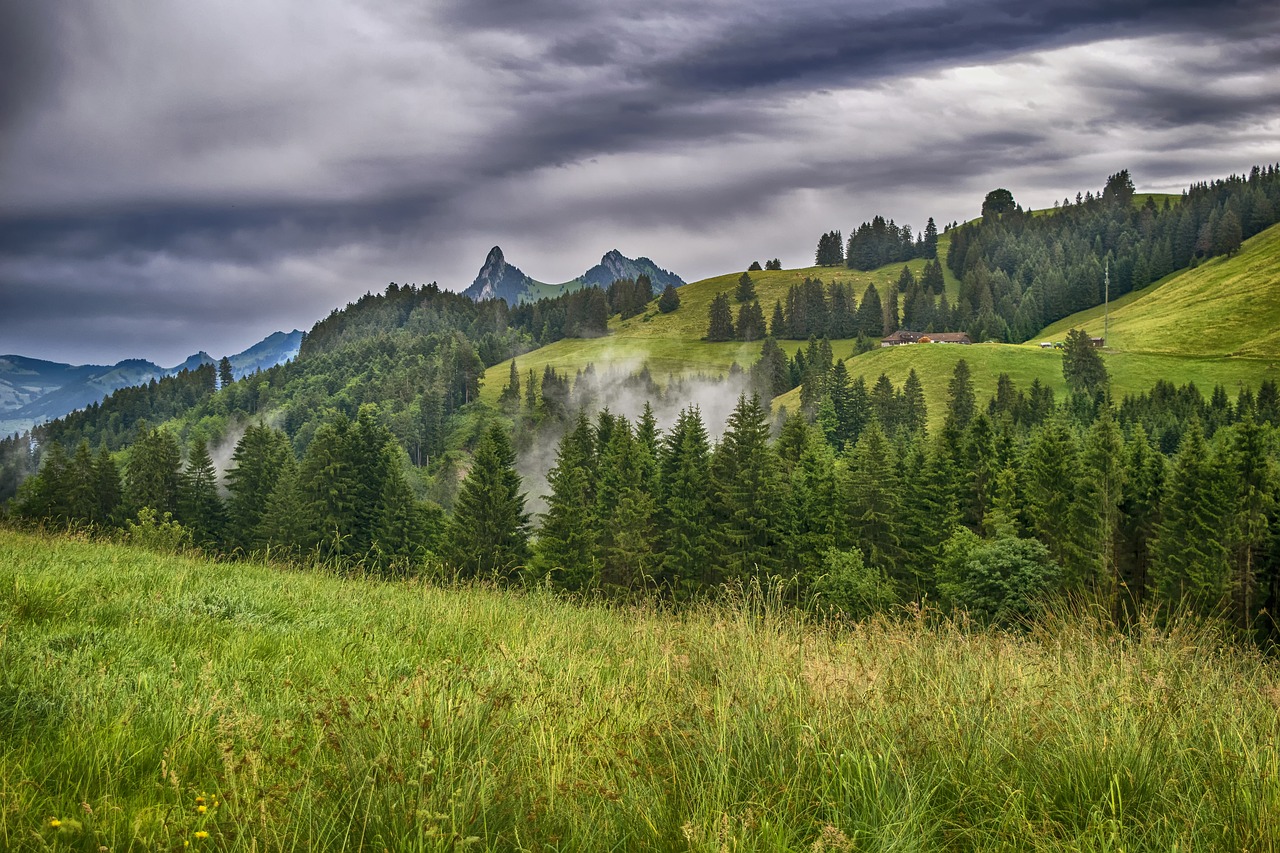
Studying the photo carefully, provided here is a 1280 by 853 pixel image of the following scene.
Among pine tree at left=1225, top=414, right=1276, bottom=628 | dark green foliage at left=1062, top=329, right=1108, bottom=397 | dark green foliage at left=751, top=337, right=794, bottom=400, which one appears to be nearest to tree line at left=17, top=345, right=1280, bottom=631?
pine tree at left=1225, top=414, right=1276, bottom=628

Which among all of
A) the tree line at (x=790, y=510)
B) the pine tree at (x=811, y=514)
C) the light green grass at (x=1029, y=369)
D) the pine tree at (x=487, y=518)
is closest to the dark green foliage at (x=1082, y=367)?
the light green grass at (x=1029, y=369)

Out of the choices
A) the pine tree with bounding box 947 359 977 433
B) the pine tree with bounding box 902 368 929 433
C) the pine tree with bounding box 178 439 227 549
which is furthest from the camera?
the pine tree with bounding box 902 368 929 433

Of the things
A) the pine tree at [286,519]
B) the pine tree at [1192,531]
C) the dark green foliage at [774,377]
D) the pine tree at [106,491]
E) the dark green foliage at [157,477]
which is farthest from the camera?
the dark green foliage at [774,377]

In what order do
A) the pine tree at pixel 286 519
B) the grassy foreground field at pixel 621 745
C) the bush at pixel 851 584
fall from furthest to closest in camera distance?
the pine tree at pixel 286 519 < the bush at pixel 851 584 < the grassy foreground field at pixel 621 745

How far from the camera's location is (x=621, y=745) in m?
4.46

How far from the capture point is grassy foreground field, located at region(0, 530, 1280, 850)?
11.4 feet

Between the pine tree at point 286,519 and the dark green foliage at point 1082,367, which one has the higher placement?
the dark green foliage at point 1082,367

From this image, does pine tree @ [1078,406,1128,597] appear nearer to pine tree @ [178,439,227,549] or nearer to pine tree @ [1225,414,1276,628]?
pine tree @ [1225,414,1276,628]

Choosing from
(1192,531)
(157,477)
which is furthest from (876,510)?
(157,477)

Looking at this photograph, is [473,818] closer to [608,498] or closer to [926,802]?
[926,802]

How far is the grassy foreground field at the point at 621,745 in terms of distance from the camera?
3.48 meters

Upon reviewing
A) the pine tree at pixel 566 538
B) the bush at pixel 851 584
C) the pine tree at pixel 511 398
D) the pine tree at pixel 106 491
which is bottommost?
the bush at pixel 851 584

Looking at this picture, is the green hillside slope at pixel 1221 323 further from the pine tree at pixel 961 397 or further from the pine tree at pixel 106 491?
the pine tree at pixel 106 491

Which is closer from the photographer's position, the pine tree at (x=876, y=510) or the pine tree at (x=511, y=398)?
the pine tree at (x=876, y=510)
